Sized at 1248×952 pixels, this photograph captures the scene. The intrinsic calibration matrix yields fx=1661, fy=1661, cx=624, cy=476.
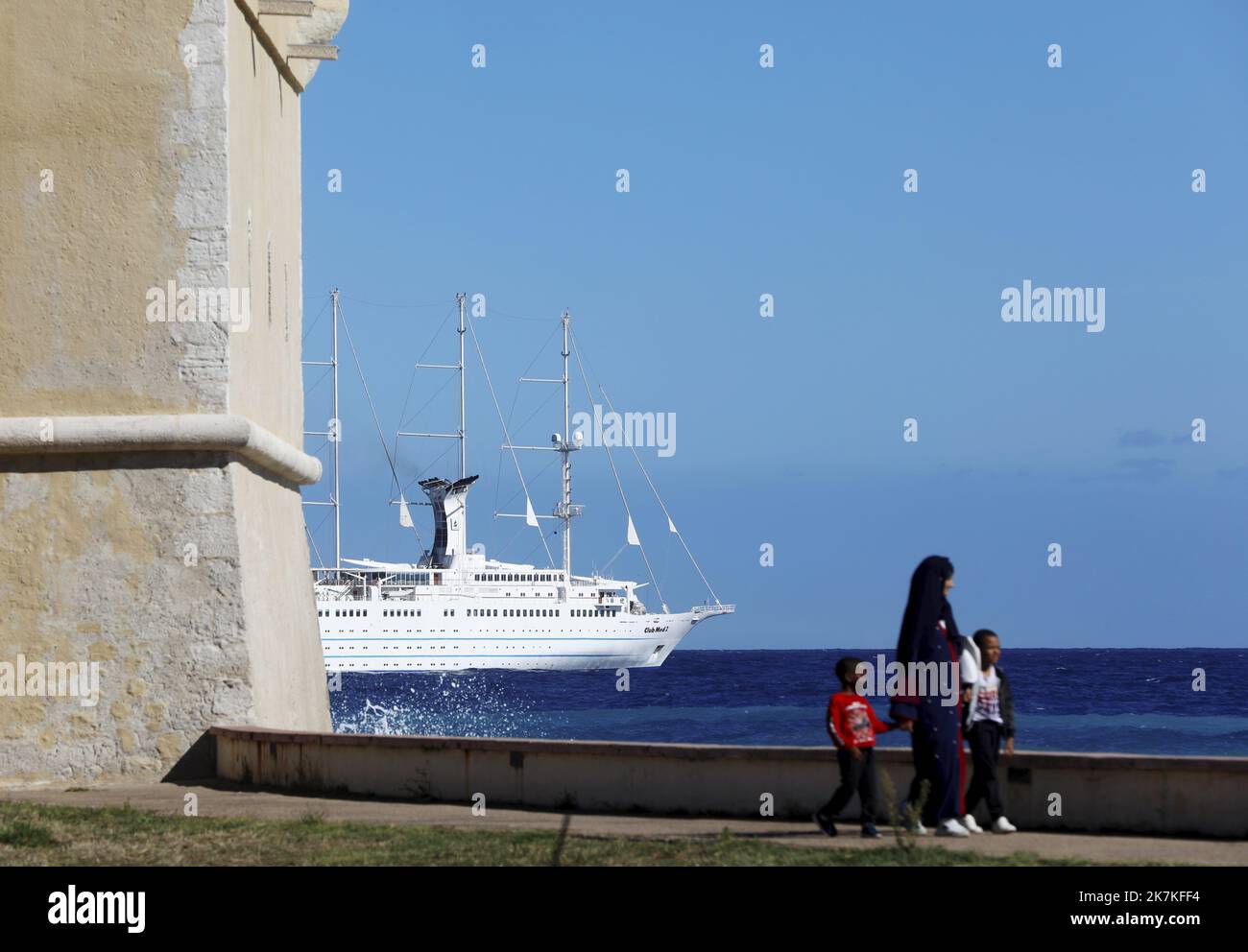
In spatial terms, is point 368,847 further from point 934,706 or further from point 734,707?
point 734,707

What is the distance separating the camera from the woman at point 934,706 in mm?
8391

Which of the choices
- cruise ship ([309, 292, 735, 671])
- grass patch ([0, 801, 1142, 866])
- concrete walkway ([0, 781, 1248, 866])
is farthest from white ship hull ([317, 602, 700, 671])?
grass patch ([0, 801, 1142, 866])

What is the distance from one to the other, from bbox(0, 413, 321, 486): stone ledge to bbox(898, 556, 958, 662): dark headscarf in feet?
18.0

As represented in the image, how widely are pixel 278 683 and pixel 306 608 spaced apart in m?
2.05

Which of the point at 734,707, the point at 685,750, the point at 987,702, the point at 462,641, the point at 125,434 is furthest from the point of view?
the point at 462,641

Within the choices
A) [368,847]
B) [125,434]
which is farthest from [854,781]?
[125,434]

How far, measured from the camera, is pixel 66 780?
11742 mm

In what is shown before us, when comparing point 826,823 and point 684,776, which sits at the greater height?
point 684,776

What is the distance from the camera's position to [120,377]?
12.0 m

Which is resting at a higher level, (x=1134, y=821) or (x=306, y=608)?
(x=306, y=608)

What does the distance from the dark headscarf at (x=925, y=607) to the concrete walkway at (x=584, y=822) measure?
0.99 metres

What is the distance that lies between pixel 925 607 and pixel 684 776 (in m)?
1.98
